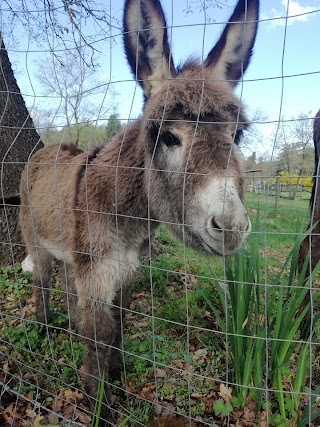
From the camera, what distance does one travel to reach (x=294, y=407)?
1838 mm

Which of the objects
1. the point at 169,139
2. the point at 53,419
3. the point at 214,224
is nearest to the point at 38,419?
Answer: the point at 53,419

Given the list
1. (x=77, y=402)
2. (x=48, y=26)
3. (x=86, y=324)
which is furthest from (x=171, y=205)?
(x=48, y=26)

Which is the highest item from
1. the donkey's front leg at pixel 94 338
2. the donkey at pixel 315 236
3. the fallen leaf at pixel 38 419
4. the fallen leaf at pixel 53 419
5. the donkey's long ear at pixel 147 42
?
the donkey's long ear at pixel 147 42

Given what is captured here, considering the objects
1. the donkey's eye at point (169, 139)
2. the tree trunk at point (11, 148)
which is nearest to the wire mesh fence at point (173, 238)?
the donkey's eye at point (169, 139)

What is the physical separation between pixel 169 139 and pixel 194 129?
0.47ft

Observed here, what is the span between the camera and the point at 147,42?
1785mm

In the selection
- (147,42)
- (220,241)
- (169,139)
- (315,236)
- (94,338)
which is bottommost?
(94,338)

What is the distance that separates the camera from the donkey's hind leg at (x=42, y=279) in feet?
9.62

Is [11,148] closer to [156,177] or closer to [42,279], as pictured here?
[42,279]

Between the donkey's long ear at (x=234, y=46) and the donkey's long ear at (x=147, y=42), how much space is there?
0.80 ft

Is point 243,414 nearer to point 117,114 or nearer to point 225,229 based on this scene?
point 225,229

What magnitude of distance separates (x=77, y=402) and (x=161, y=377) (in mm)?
561

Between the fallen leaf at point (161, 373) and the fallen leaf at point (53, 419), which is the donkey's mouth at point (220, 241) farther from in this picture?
the fallen leaf at point (53, 419)

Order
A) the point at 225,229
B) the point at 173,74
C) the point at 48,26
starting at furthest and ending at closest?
1. the point at 48,26
2. the point at 173,74
3. the point at 225,229
